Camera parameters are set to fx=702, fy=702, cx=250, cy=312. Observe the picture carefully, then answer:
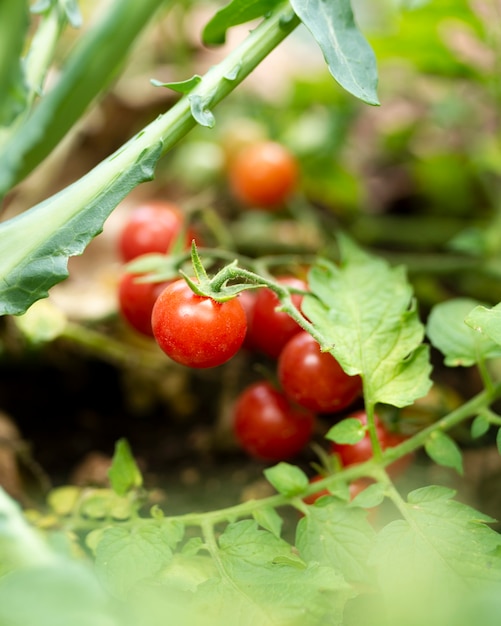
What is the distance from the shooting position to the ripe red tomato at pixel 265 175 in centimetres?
127

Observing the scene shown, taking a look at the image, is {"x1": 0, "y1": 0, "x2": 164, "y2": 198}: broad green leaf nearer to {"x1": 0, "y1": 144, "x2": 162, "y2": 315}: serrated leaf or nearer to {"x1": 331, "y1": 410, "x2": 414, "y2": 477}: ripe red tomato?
{"x1": 0, "y1": 144, "x2": 162, "y2": 315}: serrated leaf

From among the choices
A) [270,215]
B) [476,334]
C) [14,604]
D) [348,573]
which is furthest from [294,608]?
[270,215]

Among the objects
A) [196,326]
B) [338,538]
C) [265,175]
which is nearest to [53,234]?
[196,326]

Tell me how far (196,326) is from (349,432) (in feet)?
0.57

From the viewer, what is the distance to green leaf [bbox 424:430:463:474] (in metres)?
0.65

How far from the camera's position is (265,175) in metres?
1.27

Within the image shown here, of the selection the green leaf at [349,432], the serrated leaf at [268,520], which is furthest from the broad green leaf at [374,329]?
the serrated leaf at [268,520]

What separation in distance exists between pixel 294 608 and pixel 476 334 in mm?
332

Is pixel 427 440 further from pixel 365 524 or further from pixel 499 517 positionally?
pixel 499 517

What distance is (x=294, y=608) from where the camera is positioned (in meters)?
0.52

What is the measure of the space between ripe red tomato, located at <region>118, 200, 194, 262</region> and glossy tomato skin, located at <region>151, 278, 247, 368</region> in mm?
285

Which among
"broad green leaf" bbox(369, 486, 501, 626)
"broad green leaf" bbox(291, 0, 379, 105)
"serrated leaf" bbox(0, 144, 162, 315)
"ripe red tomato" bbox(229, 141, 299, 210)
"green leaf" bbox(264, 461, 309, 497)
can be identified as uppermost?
"serrated leaf" bbox(0, 144, 162, 315)

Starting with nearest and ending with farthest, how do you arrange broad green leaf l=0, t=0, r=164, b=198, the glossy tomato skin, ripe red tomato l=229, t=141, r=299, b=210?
the glossy tomato skin
broad green leaf l=0, t=0, r=164, b=198
ripe red tomato l=229, t=141, r=299, b=210

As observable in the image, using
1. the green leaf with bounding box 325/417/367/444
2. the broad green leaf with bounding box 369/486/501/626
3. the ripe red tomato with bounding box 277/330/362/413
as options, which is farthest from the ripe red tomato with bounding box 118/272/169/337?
the broad green leaf with bounding box 369/486/501/626
